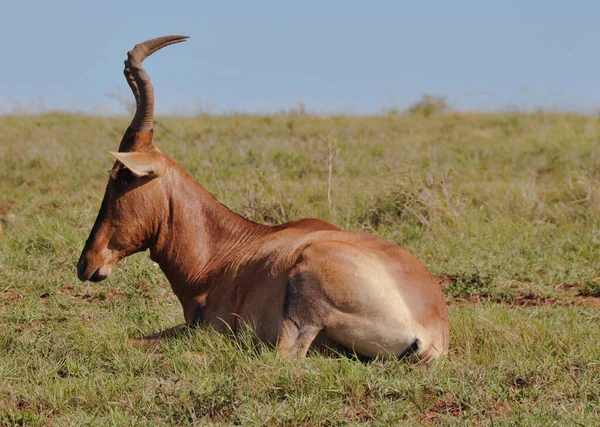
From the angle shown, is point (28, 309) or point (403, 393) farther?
point (28, 309)

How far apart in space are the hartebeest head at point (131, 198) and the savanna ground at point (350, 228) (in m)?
0.49

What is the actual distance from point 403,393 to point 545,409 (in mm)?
707

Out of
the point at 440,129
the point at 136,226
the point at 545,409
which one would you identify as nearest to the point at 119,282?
the point at 136,226

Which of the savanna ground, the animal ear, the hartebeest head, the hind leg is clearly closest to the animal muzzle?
the hartebeest head

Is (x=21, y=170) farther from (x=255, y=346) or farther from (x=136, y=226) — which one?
(x=255, y=346)

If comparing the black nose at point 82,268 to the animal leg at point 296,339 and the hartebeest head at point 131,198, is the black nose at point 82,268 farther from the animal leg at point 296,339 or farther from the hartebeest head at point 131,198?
the animal leg at point 296,339

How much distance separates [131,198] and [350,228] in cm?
390

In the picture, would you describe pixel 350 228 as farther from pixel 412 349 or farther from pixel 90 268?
pixel 412 349

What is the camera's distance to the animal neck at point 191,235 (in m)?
6.32

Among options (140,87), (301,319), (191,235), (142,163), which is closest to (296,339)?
(301,319)

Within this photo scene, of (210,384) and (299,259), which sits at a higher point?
(299,259)

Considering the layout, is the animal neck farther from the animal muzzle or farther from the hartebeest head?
the animal muzzle

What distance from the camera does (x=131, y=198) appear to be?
618cm

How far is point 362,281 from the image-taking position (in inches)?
209
